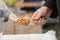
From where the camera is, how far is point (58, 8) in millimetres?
705

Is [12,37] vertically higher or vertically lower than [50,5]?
lower

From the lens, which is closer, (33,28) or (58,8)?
(58,8)

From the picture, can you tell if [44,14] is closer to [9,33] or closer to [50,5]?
[50,5]

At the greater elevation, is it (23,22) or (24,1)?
(24,1)

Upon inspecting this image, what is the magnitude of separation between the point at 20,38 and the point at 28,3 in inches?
7.7

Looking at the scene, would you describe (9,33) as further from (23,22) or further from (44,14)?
(44,14)

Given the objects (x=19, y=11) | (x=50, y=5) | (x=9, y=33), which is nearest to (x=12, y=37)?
(x=9, y=33)

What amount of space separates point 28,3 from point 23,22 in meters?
0.11

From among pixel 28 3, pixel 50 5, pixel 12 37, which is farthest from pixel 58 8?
pixel 12 37

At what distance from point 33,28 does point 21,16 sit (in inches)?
3.8

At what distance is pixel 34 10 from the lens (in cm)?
78

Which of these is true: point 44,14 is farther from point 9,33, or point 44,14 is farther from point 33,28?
point 9,33

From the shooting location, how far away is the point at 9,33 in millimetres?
815

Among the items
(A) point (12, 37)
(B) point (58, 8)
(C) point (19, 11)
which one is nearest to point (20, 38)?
(A) point (12, 37)
